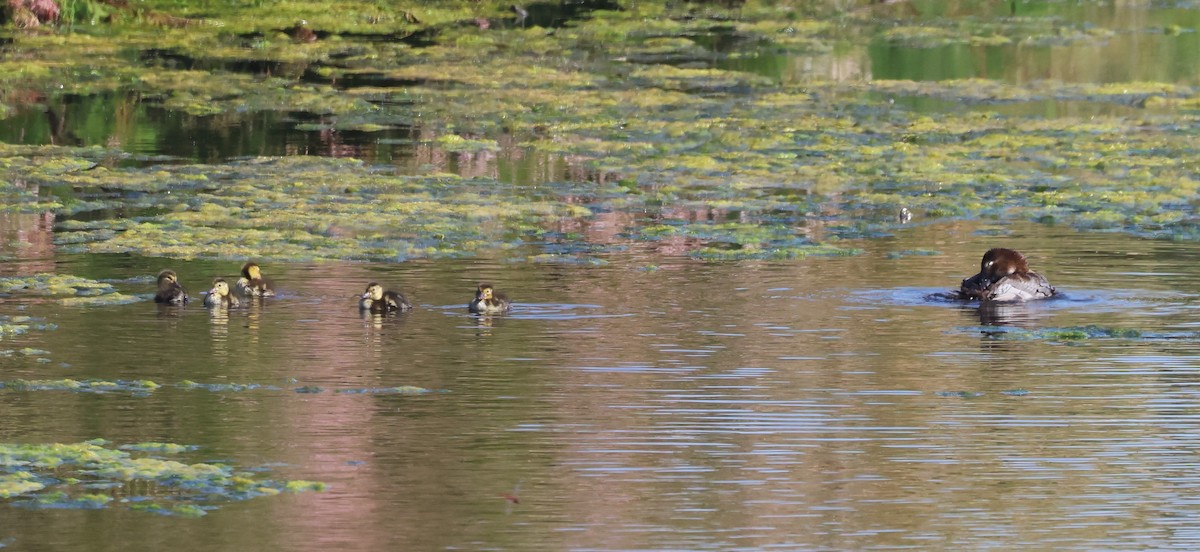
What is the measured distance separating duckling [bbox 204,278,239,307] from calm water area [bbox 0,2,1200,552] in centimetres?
15

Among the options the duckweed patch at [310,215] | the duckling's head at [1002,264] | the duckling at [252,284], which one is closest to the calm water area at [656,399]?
the duckling at [252,284]

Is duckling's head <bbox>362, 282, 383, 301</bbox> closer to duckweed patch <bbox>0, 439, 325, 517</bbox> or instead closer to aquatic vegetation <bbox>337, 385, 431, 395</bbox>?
aquatic vegetation <bbox>337, 385, 431, 395</bbox>

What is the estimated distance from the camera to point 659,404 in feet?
37.5

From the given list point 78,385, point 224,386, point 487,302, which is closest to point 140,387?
point 78,385

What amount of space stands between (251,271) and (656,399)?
4.55 meters

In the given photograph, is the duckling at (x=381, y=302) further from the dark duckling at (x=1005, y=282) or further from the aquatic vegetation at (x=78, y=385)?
the dark duckling at (x=1005, y=282)

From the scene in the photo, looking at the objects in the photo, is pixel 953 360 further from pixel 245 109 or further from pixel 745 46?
pixel 745 46

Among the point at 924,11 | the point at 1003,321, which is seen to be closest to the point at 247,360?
the point at 1003,321

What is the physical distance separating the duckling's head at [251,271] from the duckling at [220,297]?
0.37 m

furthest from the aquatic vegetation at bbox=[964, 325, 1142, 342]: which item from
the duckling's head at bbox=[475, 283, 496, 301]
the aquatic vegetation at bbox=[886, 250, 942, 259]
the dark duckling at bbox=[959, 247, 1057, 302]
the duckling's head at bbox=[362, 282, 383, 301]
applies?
the duckling's head at bbox=[362, 282, 383, 301]

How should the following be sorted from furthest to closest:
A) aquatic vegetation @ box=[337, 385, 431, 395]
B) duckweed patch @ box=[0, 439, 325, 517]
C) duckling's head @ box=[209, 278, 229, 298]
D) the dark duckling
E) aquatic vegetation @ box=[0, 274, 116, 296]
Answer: aquatic vegetation @ box=[0, 274, 116, 296] < the dark duckling < duckling's head @ box=[209, 278, 229, 298] < aquatic vegetation @ box=[337, 385, 431, 395] < duckweed patch @ box=[0, 439, 325, 517]

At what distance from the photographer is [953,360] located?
1284 cm

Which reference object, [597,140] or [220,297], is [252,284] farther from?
[597,140]

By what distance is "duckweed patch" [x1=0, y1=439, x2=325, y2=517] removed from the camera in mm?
9336
